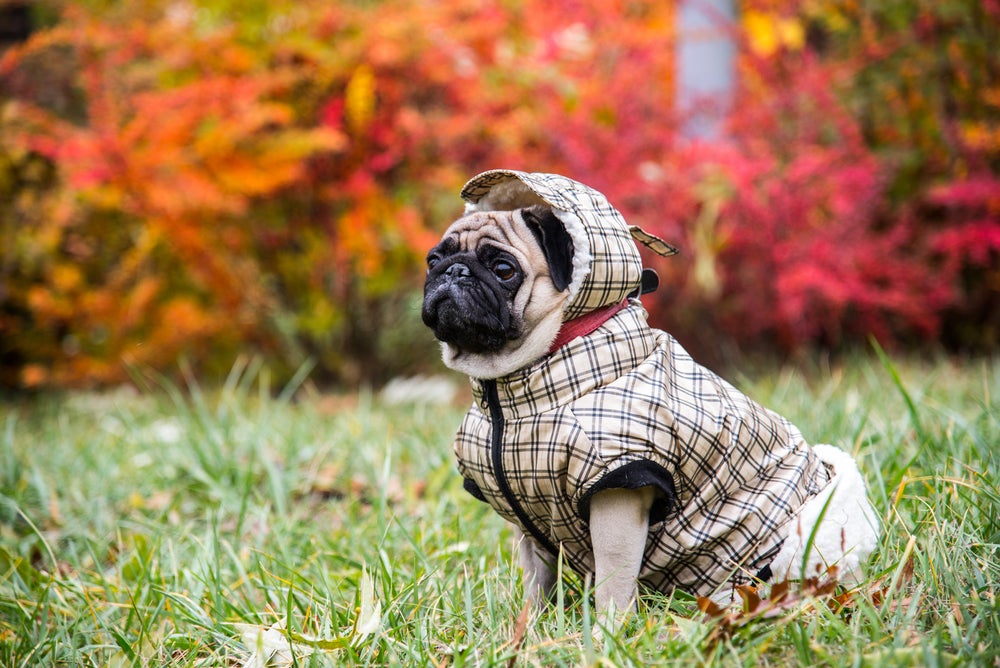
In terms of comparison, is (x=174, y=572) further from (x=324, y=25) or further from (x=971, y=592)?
(x=324, y=25)

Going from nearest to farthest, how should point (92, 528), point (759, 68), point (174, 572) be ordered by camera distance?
point (174, 572) < point (92, 528) < point (759, 68)

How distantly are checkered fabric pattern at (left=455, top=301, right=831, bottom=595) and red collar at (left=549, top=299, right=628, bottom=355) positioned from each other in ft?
0.09

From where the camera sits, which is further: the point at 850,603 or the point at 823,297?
the point at 823,297

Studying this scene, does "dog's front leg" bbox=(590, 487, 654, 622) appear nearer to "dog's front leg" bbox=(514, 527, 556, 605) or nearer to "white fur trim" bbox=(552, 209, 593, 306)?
"dog's front leg" bbox=(514, 527, 556, 605)

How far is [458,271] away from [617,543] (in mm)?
777

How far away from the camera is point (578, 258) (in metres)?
1.99

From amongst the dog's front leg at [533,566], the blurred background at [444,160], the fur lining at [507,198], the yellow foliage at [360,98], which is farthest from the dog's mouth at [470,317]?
the yellow foliage at [360,98]

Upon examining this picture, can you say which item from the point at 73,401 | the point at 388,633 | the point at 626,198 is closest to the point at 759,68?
the point at 626,198

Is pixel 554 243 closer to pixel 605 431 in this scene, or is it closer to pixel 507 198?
pixel 507 198

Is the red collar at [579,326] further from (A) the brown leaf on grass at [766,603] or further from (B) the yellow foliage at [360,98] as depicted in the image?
(B) the yellow foliage at [360,98]

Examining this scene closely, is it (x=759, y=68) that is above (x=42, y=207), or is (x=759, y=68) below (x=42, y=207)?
above

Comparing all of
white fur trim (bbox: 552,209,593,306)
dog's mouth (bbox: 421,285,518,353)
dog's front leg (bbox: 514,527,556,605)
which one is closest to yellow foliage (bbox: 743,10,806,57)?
white fur trim (bbox: 552,209,593,306)

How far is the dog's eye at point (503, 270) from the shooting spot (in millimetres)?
2092

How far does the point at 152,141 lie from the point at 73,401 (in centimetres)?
245
